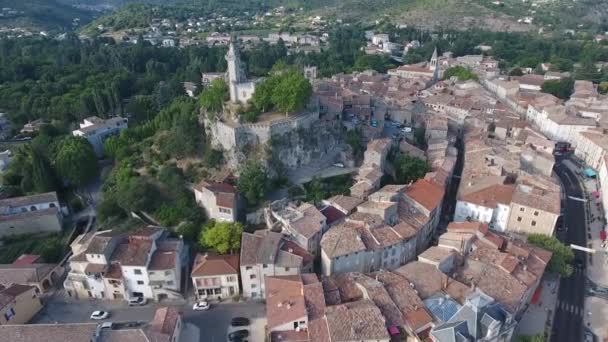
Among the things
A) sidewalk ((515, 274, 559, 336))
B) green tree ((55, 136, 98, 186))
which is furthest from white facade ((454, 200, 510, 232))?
green tree ((55, 136, 98, 186))

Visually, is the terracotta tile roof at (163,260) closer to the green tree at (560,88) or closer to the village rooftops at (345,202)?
the village rooftops at (345,202)

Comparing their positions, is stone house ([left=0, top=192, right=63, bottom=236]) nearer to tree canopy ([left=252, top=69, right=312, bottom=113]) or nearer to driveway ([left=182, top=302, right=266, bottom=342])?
driveway ([left=182, top=302, right=266, bottom=342])

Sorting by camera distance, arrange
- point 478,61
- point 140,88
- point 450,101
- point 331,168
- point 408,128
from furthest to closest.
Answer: point 478,61 < point 140,88 < point 450,101 < point 408,128 < point 331,168

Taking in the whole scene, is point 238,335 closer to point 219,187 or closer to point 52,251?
point 219,187

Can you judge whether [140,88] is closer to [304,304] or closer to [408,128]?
[408,128]

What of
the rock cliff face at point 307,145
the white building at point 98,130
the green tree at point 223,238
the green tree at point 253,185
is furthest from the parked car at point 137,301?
the white building at point 98,130

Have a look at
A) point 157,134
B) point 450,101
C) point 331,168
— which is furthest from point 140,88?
point 450,101
